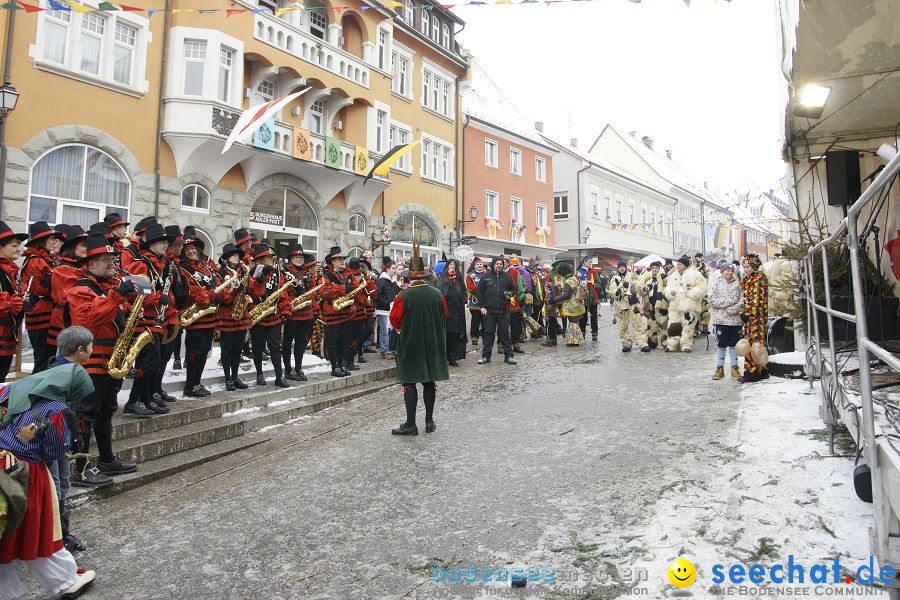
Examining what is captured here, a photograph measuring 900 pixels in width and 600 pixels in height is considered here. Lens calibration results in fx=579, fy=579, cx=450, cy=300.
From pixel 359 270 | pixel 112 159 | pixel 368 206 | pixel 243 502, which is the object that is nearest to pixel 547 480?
pixel 243 502

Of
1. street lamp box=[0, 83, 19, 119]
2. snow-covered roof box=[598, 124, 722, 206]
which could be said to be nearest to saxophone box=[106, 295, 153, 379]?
street lamp box=[0, 83, 19, 119]

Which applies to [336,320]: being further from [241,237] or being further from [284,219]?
[284,219]

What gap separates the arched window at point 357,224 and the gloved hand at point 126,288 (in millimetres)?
16013

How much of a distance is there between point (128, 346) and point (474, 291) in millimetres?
8613

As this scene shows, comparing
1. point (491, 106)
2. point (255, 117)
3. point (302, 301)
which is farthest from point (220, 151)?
point (491, 106)

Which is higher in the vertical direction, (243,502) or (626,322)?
(626,322)

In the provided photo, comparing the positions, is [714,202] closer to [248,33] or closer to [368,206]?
[368,206]

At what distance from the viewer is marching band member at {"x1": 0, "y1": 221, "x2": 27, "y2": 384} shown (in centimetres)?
530

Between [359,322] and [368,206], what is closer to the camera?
[359,322]

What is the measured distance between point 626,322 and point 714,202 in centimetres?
5203

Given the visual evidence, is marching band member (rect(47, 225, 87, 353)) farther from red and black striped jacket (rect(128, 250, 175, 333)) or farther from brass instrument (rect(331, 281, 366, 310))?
brass instrument (rect(331, 281, 366, 310))

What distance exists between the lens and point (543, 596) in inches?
118

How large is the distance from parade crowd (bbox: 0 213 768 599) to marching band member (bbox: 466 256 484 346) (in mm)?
968

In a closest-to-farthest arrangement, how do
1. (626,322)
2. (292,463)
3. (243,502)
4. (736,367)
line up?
(243,502), (292,463), (736,367), (626,322)
